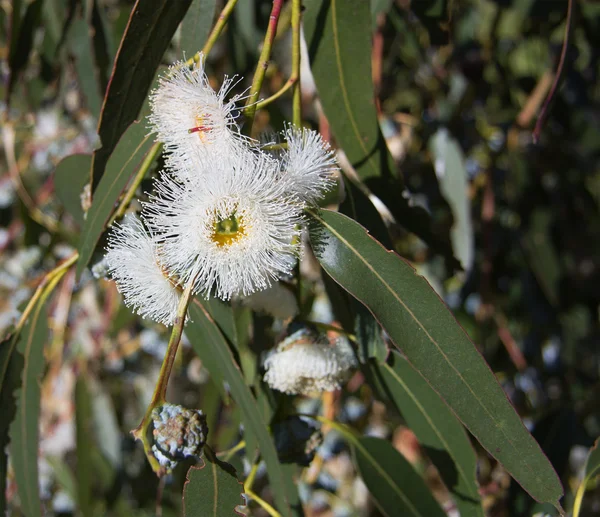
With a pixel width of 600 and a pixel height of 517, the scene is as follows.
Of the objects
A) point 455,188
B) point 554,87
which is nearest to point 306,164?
→ point 554,87

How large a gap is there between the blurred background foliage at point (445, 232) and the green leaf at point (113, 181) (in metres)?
0.84

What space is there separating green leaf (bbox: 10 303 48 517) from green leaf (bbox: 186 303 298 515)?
29 cm

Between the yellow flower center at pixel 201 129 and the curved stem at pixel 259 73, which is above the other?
the curved stem at pixel 259 73

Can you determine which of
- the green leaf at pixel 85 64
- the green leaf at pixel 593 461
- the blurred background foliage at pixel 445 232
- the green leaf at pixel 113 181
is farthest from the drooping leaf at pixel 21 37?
the green leaf at pixel 593 461

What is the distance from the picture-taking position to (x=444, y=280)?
6.70 ft

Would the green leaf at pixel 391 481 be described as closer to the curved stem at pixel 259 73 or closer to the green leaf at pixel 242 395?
the green leaf at pixel 242 395

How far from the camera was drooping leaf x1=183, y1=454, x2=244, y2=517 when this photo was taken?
0.68m

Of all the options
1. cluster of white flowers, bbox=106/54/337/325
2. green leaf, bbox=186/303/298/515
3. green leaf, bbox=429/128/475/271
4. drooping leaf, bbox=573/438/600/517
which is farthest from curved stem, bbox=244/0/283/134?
green leaf, bbox=429/128/475/271

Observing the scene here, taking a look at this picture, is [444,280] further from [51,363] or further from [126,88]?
[126,88]

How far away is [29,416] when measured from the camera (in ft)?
3.32

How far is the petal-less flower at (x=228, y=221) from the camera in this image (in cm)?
65

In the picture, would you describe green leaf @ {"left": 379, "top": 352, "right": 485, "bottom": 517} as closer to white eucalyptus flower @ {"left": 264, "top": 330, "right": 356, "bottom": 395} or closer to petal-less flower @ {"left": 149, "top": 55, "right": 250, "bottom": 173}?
white eucalyptus flower @ {"left": 264, "top": 330, "right": 356, "bottom": 395}

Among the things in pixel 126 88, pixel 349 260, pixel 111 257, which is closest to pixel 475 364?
pixel 349 260

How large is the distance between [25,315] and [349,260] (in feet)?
1.81
